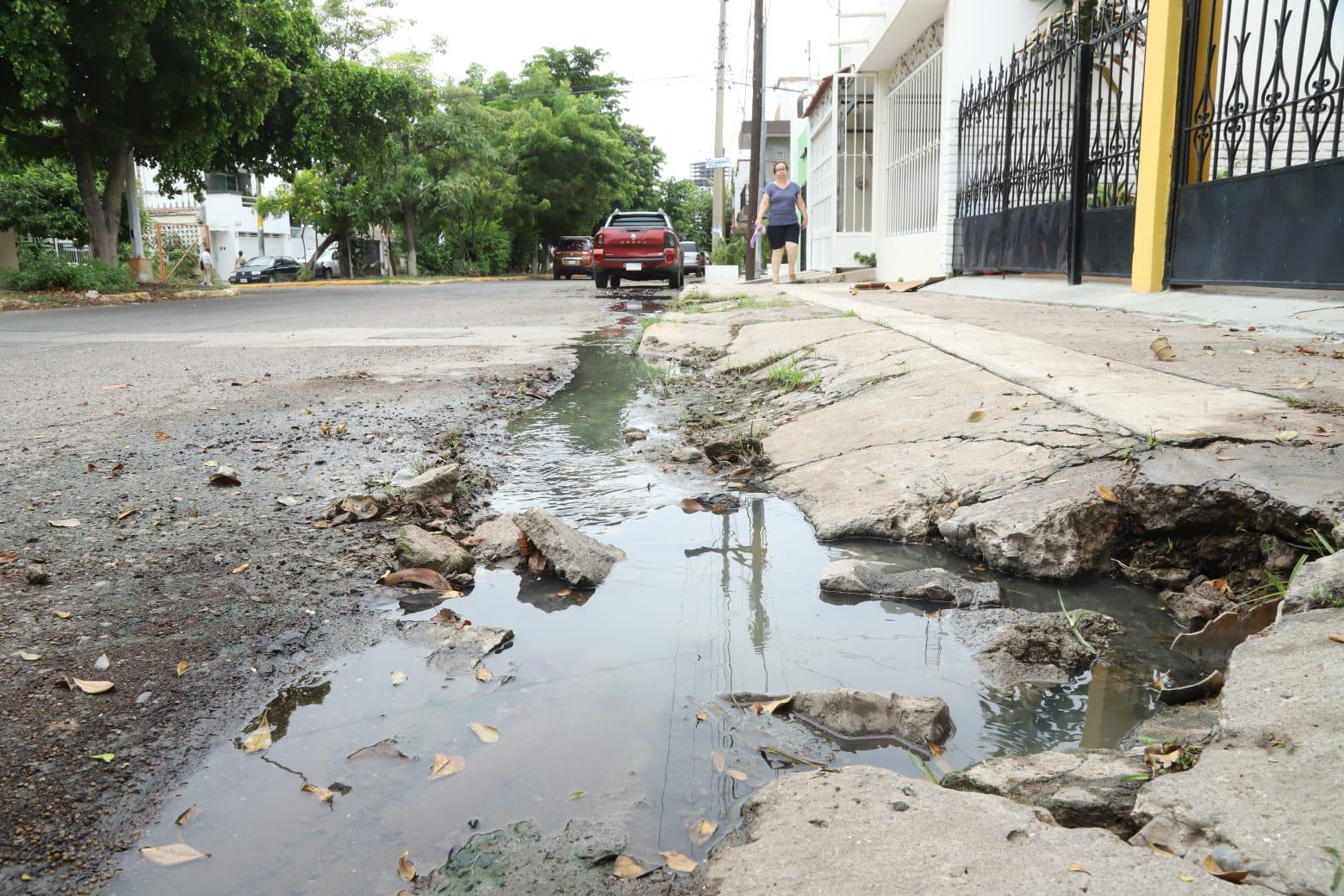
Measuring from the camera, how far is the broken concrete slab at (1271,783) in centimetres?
115

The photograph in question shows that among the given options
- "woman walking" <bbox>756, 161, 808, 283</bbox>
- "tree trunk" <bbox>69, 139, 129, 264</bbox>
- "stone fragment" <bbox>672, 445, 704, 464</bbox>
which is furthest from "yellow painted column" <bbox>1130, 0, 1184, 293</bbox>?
"tree trunk" <bbox>69, 139, 129, 264</bbox>

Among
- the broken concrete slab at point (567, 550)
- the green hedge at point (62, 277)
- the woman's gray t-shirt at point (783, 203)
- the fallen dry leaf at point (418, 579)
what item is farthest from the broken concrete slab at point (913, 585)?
the green hedge at point (62, 277)

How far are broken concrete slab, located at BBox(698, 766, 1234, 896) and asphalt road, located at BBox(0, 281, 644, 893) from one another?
2.93 ft

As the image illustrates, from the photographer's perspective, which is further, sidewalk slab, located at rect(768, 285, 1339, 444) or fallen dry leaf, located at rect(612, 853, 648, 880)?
sidewalk slab, located at rect(768, 285, 1339, 444)

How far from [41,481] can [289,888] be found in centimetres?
253

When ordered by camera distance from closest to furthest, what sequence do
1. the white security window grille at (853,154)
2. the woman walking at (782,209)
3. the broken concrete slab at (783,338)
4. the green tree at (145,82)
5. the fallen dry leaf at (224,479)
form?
the fallen dry leaf at (224,479) < the broken concrete slab at (783,338) < the woman walking at (782,209) < the green tree at (145,82) < the white security window grille at (853,154)

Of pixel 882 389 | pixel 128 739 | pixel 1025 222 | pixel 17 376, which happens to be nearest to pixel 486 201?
pixel 1025 222

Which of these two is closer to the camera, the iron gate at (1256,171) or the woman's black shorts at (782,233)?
the iron gate at (1256,171)

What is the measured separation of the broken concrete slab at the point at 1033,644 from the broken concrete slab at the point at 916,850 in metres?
0.63

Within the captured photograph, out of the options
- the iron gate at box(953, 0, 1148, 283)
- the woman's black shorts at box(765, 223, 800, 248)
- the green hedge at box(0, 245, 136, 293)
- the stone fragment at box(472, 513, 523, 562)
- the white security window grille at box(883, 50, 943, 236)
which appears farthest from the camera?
the green hedge at box(0, 245, 136, 293)

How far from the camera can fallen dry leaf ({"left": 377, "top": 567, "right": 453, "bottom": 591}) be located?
2.53 meters

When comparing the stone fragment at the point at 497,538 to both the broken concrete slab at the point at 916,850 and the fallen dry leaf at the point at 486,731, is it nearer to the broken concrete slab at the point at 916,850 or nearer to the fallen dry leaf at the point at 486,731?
the fallen dry leaf at the point at 486,731

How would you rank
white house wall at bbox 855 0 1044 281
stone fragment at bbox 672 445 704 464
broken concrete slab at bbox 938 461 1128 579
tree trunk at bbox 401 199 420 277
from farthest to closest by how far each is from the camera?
tree trunk at bbox 401 199 420 277, white house wall at bbox 855 0 1044 281, stone fragment at bbox 672 445 704 464, broken concrete slab at bbox 938 461 1128 579

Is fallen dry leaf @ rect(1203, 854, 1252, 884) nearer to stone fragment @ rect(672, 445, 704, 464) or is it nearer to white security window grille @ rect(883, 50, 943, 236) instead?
stone fragment @ rect(672, 445, 704, 464)
